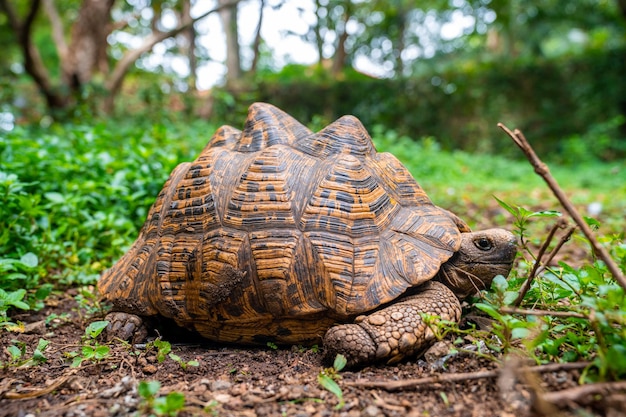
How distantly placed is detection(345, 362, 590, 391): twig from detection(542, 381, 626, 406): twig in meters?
0.16

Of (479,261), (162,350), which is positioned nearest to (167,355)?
(162,350)

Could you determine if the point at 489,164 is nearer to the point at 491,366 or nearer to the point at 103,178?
the point at 103,178

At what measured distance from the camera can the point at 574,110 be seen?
1303cm

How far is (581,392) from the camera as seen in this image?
53.5 inches

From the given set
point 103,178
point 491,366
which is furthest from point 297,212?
point 103,178

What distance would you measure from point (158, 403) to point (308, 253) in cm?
90

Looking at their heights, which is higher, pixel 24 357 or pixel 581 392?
pixel 581 392

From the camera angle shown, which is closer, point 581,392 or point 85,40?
point 581,392

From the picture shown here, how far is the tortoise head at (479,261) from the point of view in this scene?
7.49ft

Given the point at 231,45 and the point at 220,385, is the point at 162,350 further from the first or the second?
the point at 231,45

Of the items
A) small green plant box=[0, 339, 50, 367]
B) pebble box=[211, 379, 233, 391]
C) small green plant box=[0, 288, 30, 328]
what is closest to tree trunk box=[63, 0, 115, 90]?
small green plant box=[0, 288, 30, 328]

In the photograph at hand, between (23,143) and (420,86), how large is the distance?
39.1ft

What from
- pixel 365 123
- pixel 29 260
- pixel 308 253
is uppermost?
pixel 365 123

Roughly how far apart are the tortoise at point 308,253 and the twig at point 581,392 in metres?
0.66
